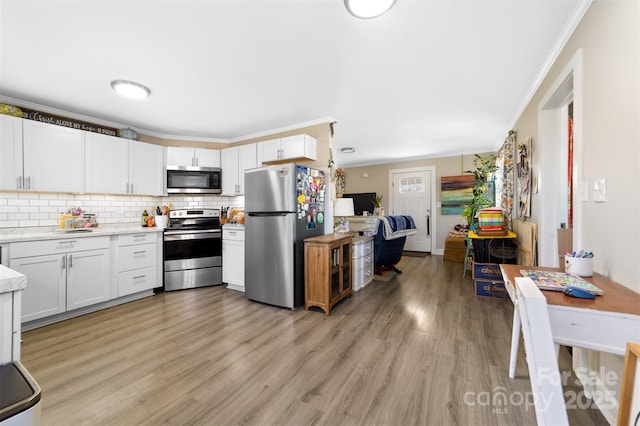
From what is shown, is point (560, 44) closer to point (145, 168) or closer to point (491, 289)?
point (491, 289)

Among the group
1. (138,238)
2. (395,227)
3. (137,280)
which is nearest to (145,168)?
(138,238)

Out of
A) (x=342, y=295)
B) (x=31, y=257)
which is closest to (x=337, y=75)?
(x=342, y=295)

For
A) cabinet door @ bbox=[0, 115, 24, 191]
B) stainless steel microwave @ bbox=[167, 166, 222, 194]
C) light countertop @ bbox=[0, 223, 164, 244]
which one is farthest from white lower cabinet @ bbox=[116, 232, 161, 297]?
cabinet door @ bbox=[0, 115, 24, 191]

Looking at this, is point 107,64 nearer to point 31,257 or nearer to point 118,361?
point 31,257

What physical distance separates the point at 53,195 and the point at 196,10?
2966mm

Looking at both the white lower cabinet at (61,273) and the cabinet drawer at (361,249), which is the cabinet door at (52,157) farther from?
the cabinet drawer at (361,249)

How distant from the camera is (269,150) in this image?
3.79m

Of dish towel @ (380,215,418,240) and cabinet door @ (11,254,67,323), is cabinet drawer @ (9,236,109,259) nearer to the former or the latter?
cabinet door @ (11,254,67,323)

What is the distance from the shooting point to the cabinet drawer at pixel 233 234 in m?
3.56

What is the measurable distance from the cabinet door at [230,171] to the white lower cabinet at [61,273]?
5.53 feet

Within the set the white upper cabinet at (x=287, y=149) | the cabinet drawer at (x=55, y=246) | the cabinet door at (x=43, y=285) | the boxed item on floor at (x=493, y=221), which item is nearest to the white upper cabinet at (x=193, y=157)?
the white upper cabinet at (x=287, y=149)

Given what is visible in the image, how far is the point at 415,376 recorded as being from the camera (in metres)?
1.71

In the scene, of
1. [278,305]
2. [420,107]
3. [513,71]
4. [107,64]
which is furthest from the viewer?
[420,107]

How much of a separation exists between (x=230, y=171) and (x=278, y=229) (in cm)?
175
